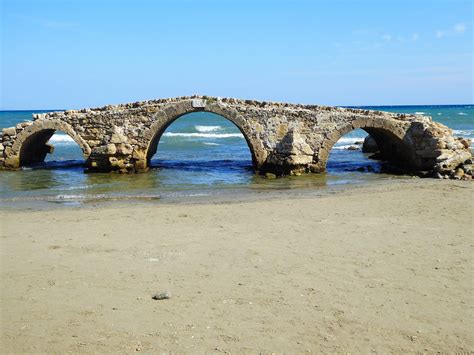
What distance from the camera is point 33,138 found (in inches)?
787

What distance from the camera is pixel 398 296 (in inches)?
236

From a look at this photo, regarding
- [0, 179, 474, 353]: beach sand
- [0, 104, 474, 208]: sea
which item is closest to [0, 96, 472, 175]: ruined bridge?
[0, 104, 474, 208]: sea

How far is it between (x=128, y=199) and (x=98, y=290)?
724 cm

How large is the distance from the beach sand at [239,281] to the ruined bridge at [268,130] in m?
6.84

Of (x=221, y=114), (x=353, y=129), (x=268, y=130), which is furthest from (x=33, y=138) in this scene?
(x=353, y=129)

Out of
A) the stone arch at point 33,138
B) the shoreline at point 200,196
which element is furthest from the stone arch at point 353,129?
the stone arch at point 33,138

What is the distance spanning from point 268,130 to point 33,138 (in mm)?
9371

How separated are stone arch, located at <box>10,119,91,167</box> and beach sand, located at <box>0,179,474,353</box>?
7989 millimetres

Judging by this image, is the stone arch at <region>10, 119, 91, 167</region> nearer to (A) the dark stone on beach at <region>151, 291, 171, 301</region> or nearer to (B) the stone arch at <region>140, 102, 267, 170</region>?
(B) the stone arch at <region>140, 102, 267, 170</region>

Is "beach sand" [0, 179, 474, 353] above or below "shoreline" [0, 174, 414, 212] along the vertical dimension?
above

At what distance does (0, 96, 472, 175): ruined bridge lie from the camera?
1736 centimetres

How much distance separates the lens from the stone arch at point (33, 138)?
18.5 metres

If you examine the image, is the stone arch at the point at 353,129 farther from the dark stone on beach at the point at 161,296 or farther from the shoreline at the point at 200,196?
the dark stone on beach at the point at 161,296

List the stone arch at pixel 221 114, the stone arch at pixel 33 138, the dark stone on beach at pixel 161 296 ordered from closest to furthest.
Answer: the dark stone on beach at pixel 161 296, the stone arch at pixel 221 114, the stone arch at pixel 33 138
